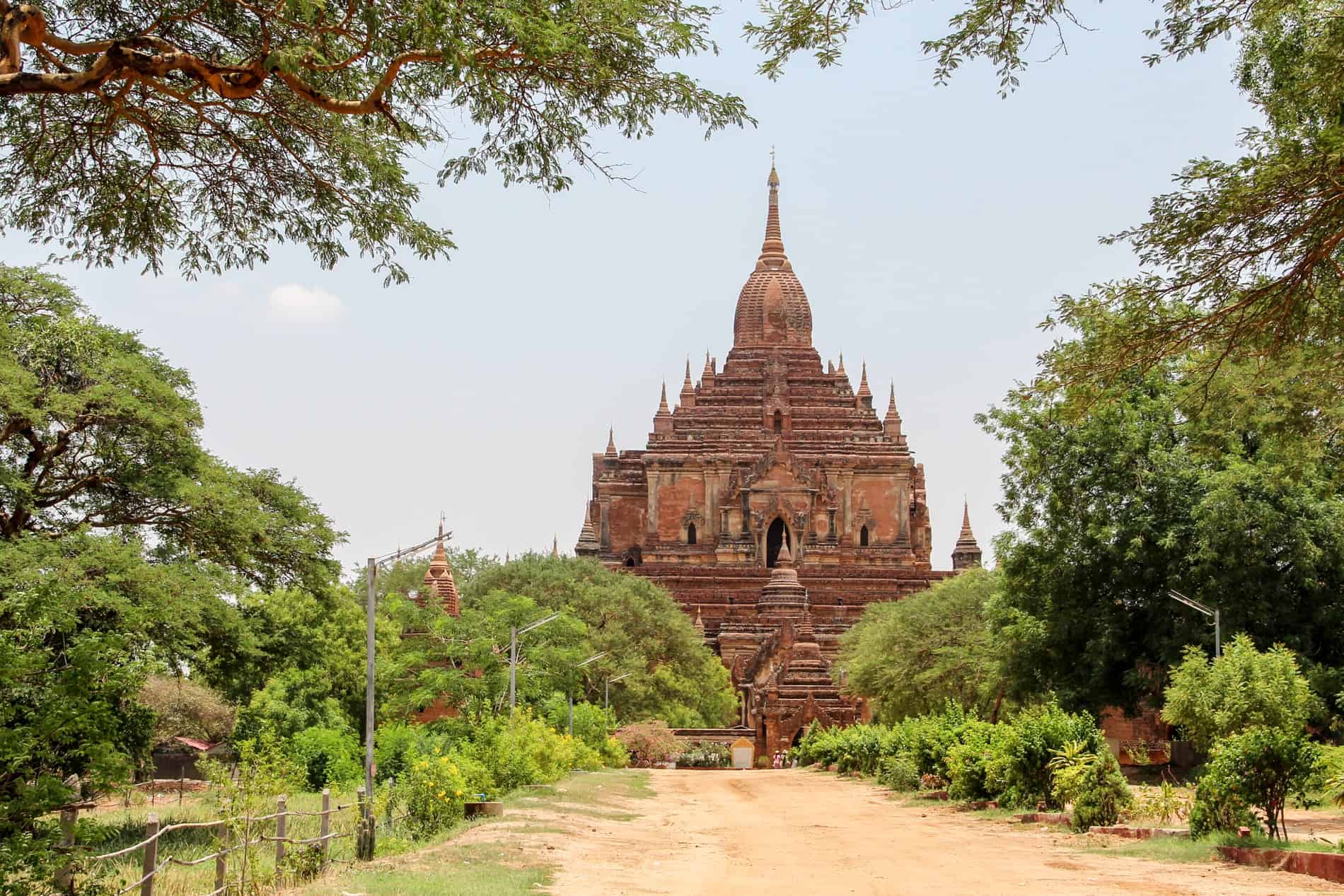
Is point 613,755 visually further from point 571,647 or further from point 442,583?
point 442,583

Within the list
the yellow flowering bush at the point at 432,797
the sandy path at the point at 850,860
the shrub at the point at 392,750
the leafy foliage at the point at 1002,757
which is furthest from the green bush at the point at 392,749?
the leafy foliage at the point at 1002,757

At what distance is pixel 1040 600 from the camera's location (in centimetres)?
3169

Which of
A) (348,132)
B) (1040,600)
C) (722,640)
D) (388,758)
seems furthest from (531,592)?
(348,132)

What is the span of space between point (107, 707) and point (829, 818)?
616 inches

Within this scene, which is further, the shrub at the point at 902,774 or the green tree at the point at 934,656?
the green tree at the point at 934,656

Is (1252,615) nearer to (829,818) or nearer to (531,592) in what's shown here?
(829,818)

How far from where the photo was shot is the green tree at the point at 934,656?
125 ft

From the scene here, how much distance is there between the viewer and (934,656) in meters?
39.5

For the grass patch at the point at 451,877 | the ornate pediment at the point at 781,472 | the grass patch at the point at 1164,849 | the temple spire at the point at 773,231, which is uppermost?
the temple spire at the point at 773,231

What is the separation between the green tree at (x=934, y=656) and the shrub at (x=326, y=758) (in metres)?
14.2

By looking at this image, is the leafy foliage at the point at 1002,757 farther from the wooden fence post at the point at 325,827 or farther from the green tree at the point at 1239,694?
the wooden fence post at the point at 325,827

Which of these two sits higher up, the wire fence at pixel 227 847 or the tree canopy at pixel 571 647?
the tree canopy at pixel 571 647

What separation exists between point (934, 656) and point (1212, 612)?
1243 centimetres

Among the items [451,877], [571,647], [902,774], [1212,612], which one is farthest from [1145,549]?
[451,877]
